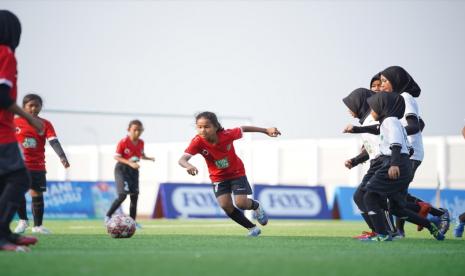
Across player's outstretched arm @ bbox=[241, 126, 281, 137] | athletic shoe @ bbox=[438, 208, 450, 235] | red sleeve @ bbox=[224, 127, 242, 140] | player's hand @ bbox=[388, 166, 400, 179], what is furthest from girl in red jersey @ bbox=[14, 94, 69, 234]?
athletic shoe @ bbox=[438, 208, 450, 235]

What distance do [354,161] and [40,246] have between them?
5076 mm

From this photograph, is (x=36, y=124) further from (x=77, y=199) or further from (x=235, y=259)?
(x=77, y=199)

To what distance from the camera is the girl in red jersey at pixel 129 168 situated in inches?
691

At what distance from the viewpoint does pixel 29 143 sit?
562 inches

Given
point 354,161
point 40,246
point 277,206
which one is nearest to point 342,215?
point 277,206

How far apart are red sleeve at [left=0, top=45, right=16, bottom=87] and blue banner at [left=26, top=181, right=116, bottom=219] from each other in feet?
56.4

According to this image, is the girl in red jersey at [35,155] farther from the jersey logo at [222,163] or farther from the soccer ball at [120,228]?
the jersey logo at [222,163]

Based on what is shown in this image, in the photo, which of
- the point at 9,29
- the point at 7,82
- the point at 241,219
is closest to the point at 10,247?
the point at 7,82

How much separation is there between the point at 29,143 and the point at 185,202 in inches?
515

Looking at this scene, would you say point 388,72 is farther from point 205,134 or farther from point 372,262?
point 372,262

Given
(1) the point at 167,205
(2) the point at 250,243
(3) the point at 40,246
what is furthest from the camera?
(1) the point at 167,205

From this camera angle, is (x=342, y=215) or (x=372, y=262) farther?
(x=342, y=215)

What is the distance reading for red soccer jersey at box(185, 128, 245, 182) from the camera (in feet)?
42.8

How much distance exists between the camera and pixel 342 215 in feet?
93.0
